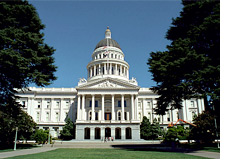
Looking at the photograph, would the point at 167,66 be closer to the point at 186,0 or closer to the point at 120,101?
the point at 186,0

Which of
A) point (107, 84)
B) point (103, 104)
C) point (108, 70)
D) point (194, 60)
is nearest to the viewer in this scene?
point (194, 60)

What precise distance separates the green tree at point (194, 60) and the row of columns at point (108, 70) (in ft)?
153

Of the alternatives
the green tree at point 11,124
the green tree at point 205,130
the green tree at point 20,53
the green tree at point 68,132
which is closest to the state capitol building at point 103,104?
the green tree at point 68,132

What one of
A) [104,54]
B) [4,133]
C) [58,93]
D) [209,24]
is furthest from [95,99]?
[209,24]

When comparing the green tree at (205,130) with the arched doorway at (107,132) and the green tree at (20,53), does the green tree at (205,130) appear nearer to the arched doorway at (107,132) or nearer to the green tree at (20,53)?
the green tree at (20,53)

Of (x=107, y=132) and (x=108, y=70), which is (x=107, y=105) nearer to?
(x=107, y=132)

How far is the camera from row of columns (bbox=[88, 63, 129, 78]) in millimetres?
70375

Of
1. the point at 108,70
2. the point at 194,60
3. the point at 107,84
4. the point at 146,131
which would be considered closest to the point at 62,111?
the point at 107,84

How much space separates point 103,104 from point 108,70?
1971 centimetres

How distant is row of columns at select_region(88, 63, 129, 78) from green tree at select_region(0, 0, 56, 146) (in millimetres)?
46178

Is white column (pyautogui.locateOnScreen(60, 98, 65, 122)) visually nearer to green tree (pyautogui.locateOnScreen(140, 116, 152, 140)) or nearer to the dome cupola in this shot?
the dome cupola

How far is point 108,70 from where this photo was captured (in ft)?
231

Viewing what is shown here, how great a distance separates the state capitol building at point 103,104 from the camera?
51250 mm

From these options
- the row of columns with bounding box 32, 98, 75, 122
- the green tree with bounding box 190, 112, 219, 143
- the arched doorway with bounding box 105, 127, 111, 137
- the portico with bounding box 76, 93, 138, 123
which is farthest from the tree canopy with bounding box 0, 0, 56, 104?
the row of columns with bounding box 32, 98, 75, 122
